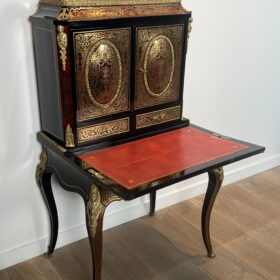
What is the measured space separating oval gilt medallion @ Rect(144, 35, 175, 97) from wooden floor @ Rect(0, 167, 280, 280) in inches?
34.6

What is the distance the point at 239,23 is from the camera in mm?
2359

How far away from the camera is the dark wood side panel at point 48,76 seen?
4.81 feet

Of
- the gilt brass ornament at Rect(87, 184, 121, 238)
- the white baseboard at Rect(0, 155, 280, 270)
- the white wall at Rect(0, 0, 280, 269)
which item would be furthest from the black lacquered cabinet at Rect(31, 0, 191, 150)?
the white baseboard at Rect(0, 155, 280, 270)

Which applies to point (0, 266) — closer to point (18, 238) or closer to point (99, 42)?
point (18, 238)

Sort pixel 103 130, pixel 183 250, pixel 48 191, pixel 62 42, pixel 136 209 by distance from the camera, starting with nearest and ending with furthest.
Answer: pixel 62 42 < pixel 103 130 < pixel 48 191 < pixel 183 250 < pixel 136 209

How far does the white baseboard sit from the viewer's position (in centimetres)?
194

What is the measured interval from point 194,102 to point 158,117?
0.61 meters

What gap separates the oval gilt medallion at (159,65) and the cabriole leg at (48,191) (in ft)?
1.97

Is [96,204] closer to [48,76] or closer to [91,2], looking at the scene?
[48,76]

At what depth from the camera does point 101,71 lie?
5.01ft

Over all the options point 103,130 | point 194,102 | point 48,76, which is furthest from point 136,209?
point 48,76

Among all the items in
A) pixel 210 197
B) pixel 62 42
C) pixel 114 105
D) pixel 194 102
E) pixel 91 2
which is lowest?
pixel 210 197

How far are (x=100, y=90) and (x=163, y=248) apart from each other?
39.6 inches

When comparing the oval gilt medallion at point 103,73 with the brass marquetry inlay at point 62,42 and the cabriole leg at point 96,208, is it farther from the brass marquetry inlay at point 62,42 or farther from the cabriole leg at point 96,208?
the cabriole leg at point 96,208
